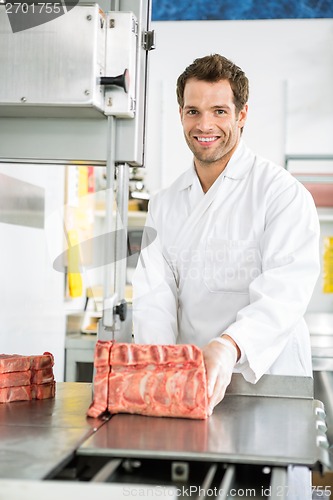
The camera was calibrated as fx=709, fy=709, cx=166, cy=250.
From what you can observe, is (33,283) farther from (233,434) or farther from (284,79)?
(284,79)

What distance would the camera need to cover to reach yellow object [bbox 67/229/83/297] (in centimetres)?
362

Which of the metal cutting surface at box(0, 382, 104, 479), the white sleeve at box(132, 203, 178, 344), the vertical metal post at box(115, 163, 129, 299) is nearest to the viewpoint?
the metal cutting surface at box(0, 382, 104, 479)

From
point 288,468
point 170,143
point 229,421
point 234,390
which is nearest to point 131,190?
point 170,143

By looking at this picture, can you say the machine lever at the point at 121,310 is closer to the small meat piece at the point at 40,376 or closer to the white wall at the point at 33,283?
the small meat piece at the point at 40,376

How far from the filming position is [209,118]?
2121mm

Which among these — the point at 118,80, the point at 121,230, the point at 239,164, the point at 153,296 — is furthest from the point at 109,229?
the point at 239,164

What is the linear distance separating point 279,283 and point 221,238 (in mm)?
297

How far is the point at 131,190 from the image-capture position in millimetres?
3920

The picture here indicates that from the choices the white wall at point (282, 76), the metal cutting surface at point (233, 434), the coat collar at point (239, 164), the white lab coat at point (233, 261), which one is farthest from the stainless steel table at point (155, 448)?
the white wall at point (282, 76)

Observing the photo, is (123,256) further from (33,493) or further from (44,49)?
(33,493)

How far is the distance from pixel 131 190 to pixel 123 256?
2.32 meters

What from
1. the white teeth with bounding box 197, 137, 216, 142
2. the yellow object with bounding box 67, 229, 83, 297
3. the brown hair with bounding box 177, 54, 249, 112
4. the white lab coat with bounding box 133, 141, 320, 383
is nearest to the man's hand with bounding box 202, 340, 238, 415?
the white lab coat with bounding box 133, 141, 320, 383

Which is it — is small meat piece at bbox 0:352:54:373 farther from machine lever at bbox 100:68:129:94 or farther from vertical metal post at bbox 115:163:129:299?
machine lever at bbox 100:68:129:94

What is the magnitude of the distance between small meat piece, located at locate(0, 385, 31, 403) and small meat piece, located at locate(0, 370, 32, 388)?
10 mm
